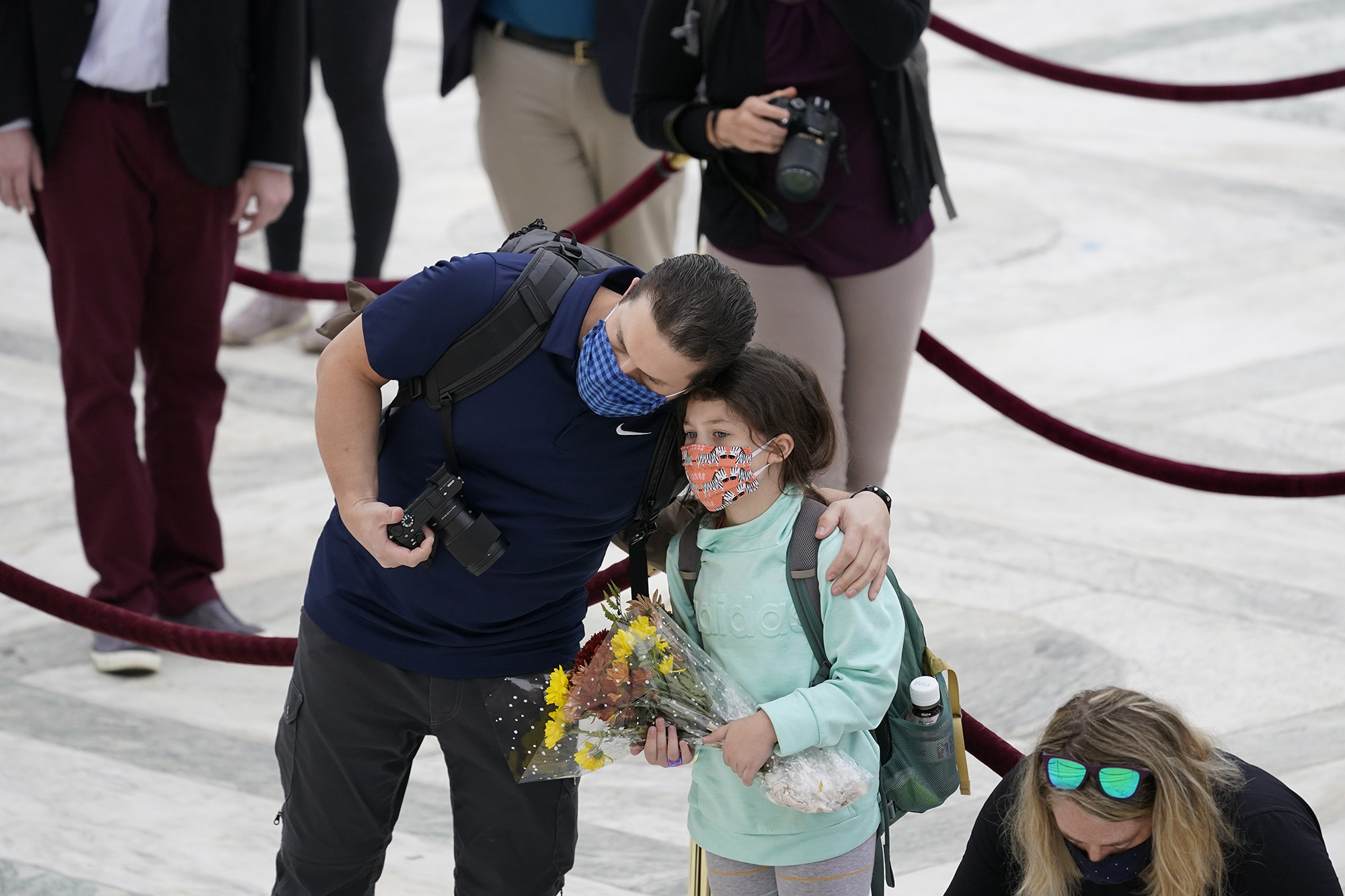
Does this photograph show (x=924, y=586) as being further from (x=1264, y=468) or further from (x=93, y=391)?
(x=93, y=391)

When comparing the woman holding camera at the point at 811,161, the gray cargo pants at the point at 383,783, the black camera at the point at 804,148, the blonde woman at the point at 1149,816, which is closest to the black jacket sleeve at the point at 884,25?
the woman holding camera at the point at 811,161

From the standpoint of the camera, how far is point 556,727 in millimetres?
2457

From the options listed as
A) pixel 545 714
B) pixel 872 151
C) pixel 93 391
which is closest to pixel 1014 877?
pixel 545 714

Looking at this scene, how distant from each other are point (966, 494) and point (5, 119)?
10.1 feet

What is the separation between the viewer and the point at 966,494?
17.3 ft

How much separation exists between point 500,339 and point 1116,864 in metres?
1.25

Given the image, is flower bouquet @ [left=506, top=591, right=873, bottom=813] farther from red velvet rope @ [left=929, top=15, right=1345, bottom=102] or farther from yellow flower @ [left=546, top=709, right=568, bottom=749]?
red velvet rope @ [left=929, top=15, right=1345, bottom=102]

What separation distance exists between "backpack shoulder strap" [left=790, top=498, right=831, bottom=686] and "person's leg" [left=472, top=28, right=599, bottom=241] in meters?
2.63

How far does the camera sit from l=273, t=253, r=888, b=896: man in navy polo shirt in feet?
7.68

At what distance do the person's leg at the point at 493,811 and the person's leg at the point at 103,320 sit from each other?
186 centimetres

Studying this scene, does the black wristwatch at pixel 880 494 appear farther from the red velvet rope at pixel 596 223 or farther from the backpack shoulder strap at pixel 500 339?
the red velvet rope at pixel 596 223

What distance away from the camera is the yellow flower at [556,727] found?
2457 mm

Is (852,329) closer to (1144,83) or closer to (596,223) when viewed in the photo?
(596,223)

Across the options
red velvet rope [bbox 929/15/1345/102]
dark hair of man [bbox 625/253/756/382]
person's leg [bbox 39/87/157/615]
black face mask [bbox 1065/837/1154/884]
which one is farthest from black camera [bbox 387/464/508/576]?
red velvet rope [bbox 929/15/1345/102]
